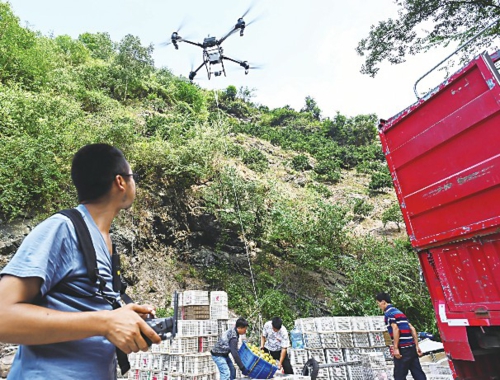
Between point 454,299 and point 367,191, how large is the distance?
67.4ft

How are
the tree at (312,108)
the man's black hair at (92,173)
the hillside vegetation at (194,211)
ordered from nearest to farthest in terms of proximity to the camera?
the man's black hair at (92,173), the hillside vegetation at (194,211), the tree at (312,108)

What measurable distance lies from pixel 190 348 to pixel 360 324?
3.64m

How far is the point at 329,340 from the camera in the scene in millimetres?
6379

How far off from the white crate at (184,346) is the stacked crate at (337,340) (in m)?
2.00

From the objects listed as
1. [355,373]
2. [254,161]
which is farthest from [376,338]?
[254,161]

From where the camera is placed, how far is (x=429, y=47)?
846 cm

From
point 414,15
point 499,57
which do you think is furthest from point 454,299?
point 414,15

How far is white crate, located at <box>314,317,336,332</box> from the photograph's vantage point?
21.2 feet

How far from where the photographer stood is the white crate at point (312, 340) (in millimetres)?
6359

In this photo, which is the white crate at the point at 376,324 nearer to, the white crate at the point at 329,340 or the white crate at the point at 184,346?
the white crate at the point at 329,340

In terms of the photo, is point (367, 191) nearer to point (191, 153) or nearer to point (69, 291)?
point (191, 153)

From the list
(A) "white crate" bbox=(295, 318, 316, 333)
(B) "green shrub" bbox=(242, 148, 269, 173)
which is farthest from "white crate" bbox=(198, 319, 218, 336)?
(B) "green shrub" bbox=(242, 148, 269, 173)

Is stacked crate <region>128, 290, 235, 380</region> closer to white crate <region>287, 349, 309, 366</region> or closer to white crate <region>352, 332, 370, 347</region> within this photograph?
white crate <region>287, 349, 309, 366</region>

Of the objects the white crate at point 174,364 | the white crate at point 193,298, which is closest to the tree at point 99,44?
the white crate at point 193,298
